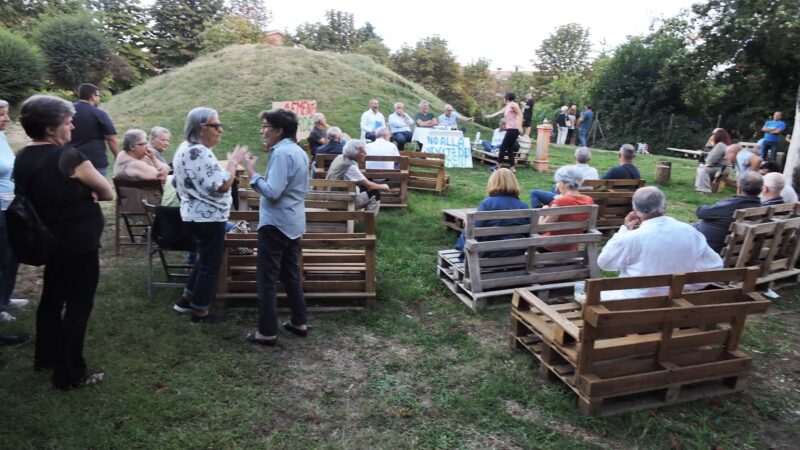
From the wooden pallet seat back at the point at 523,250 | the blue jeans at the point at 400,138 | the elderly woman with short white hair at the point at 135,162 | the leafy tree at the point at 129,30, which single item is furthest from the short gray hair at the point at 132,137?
the leafy tree at the point at 129,30

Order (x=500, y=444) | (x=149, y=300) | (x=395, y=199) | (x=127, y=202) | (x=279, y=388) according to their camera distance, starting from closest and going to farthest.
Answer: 1. (x=500, y=444)
2. (x=279, y=388)
3. (x=149, y=300)
4. (x=127, y=202)
5. (x=395, y=199)

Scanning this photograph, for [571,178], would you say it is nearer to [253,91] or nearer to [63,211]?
[63,211]

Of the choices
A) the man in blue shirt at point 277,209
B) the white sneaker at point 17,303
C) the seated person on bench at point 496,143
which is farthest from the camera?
the seated person on bench at point 496,143

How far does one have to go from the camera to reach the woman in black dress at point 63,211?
3262 mm

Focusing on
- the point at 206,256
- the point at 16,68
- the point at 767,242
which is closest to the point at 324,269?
the point at 206,256

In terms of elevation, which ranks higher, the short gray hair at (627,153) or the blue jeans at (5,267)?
the short gray hair at (627,153)

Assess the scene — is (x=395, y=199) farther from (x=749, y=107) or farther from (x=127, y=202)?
(x=749, y=107)

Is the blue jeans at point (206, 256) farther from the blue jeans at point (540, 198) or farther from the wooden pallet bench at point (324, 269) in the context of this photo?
the blue jeans at point (540, 198)

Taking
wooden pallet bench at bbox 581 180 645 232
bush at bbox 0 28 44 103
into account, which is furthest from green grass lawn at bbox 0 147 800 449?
bush at bbox 0 28 44 103

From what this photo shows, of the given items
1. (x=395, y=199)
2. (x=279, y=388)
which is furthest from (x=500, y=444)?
(x=395, y=199)

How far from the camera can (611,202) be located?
25.7 feet

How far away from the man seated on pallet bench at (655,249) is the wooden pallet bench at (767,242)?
1.88 metres

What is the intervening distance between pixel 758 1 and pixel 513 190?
73.3 ft

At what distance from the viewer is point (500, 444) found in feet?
10.8
